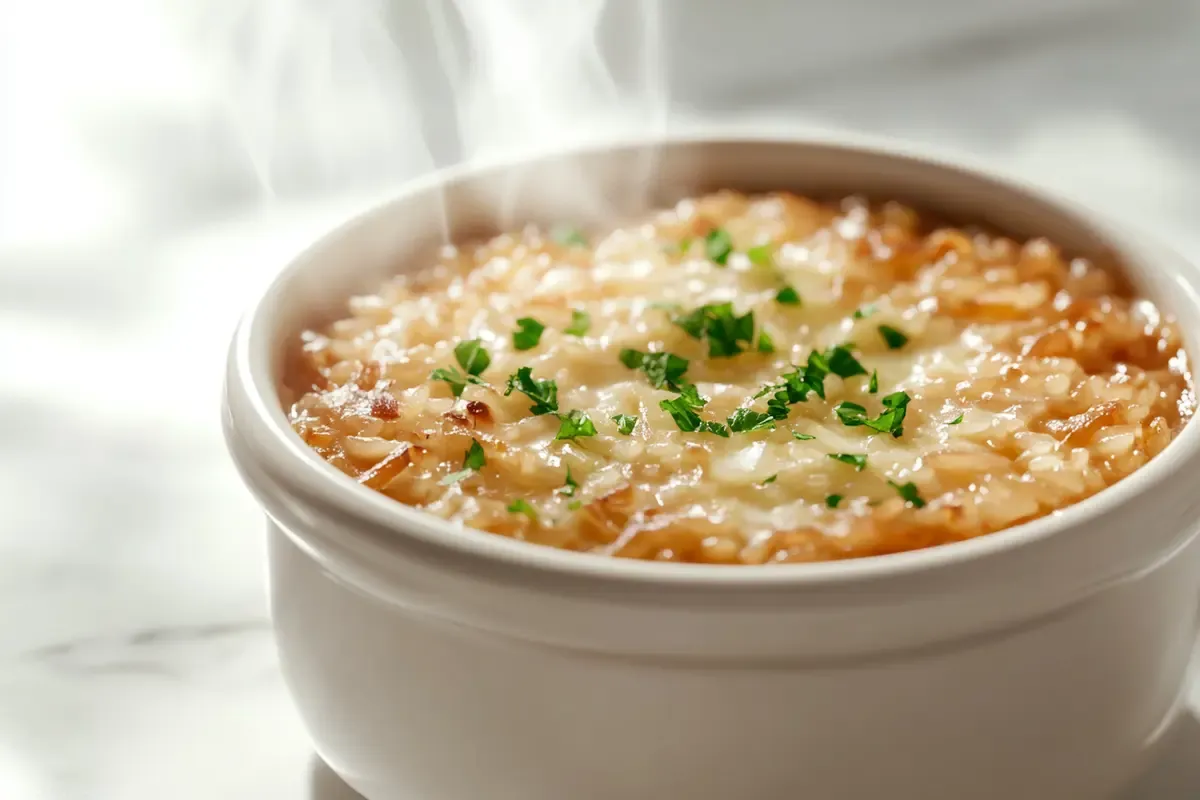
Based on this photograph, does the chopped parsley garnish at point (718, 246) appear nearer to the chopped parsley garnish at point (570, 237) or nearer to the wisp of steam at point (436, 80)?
the chopped parsley garnish at point (570, 237)

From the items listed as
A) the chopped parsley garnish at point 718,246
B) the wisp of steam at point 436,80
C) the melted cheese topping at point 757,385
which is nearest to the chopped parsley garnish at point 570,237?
the melted cheese topping at point 757,385

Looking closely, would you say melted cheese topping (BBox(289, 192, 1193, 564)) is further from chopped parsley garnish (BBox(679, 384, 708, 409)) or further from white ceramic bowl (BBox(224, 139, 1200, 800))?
white ceramic bowl (BBox(224, 139, 1200, 800))

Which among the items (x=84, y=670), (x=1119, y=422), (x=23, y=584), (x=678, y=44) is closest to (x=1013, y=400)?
(x=1119, y=422)

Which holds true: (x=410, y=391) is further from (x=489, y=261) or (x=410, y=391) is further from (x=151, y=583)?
(x=151, y=583)

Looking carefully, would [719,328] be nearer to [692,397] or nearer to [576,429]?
[692,397]

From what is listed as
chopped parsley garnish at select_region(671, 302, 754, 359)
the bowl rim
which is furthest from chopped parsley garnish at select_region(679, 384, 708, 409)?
the bowl rim

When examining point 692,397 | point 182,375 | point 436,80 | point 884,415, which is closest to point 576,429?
point 692,397
